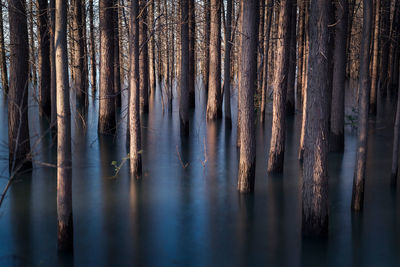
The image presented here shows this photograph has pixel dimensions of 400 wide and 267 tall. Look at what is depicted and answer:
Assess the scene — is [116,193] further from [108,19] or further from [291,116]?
[291,116]

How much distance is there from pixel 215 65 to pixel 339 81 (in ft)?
24.1

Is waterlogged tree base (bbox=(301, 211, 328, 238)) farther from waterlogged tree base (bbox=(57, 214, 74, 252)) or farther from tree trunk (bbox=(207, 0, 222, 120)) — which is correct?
tree trunk (bbox=(207, 0, 222, 120))

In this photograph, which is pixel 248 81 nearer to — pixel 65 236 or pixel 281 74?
pixel 281 74

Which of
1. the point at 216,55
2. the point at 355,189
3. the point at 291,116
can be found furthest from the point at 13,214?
the point at 291,116

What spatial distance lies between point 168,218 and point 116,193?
186 cm

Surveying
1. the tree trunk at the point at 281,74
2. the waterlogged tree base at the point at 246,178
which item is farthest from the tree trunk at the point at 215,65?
the waterlogged tree base at the point at 246,178

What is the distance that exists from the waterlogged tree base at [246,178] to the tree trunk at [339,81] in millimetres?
4606

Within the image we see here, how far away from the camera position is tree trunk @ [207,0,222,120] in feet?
60.2

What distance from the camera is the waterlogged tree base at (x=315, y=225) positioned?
23.8 feet

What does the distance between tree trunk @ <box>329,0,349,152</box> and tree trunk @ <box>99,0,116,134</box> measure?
6914 millimetres

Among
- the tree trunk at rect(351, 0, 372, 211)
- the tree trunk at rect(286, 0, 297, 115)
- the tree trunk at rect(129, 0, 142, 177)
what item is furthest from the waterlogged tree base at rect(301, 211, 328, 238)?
the tree trunk at rect(286, 0, 297, 115)

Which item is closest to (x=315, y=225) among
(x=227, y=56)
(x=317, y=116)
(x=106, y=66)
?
(x=317, y=116)

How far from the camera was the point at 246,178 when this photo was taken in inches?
380

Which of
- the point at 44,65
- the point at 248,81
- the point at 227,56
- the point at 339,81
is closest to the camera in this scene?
the point at 248,81
